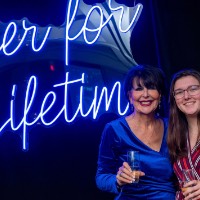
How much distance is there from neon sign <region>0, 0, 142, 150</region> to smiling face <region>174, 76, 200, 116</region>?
3.83 feet

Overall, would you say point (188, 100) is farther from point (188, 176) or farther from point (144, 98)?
point (188, 176)

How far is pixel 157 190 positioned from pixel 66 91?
133 cm

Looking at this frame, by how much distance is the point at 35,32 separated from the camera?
3.43m

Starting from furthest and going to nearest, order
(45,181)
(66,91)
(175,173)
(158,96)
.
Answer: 1. (45,181)
2. (66,91)
3. (158,96)
4. (175,173)

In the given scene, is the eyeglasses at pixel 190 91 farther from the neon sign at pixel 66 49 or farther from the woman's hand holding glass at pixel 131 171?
the neon sign at pixel 66 49

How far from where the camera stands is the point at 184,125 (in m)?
2.43

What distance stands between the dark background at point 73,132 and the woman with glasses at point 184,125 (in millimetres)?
1256

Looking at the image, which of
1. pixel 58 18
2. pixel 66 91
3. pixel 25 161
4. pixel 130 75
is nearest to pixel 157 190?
pixel 130 75

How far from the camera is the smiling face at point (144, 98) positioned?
8.30 ft

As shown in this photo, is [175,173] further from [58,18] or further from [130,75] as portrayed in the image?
[58,18]

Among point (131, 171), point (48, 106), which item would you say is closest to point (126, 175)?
point (131, 171)

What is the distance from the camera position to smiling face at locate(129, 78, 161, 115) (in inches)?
99.7

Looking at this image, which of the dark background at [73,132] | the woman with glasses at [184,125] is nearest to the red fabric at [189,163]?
the woman with glasses at [184,125]

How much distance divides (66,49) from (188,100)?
152 centimetres
